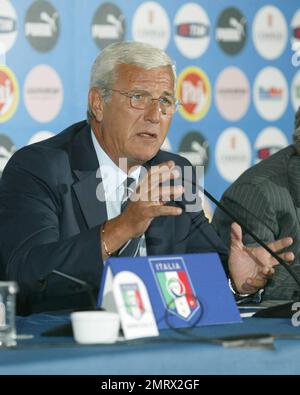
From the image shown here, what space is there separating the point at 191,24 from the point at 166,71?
1.17 metres

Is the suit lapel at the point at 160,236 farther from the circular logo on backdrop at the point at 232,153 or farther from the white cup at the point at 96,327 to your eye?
the circular logo on backdrop at the point at 232,153

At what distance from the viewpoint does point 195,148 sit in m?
3.76

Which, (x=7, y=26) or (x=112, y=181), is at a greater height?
(x=7, y=26)

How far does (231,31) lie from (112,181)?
1.40 m

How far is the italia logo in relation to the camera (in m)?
1.95

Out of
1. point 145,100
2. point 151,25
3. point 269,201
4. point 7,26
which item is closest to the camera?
point 145,100

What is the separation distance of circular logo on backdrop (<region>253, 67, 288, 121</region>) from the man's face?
A: 133 cm

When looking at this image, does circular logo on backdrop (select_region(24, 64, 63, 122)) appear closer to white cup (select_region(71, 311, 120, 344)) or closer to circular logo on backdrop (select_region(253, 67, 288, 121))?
circular logo on backdrop (select_region(253, 67, 288, 121))

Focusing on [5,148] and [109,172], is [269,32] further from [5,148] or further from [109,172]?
[109,172]

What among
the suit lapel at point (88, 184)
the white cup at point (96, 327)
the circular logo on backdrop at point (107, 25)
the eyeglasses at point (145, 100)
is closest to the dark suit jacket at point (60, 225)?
the suit lapel at point (88, 184)

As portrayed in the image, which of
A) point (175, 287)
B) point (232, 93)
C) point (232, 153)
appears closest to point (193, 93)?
point (232, 93)

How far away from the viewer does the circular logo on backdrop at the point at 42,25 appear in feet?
11.0

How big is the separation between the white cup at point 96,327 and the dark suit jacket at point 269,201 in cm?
135

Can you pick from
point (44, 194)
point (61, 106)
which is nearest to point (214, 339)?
point (44, 194)
